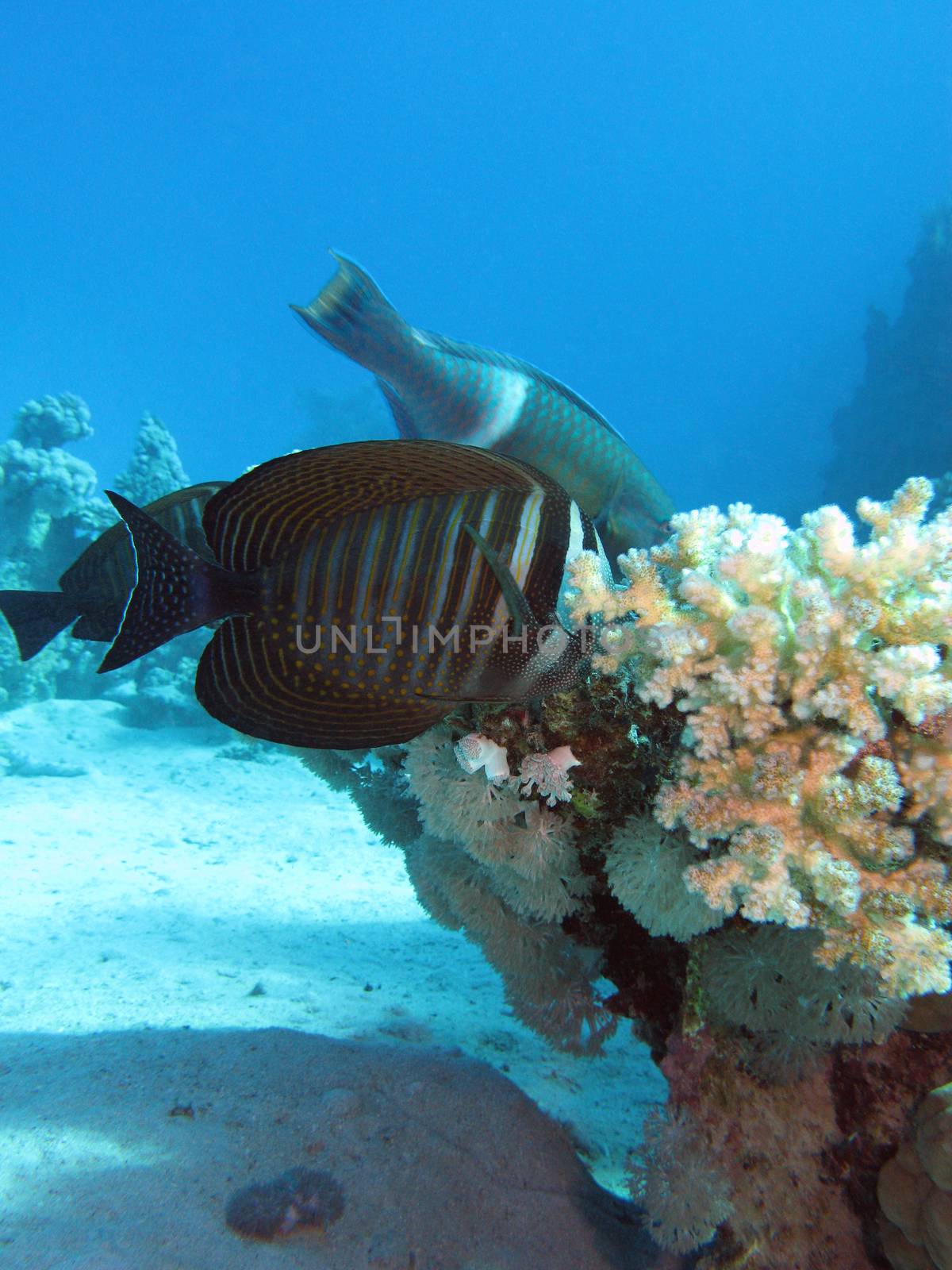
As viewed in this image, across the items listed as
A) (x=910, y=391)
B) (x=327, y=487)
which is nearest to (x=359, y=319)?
(x=327, y=487)

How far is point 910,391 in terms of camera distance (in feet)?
84.3

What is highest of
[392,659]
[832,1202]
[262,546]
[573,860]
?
[262,546]

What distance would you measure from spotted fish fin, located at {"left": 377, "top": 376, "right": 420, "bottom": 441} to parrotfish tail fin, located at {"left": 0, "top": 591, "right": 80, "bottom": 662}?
4.23 feet

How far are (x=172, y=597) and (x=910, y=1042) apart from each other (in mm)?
2619

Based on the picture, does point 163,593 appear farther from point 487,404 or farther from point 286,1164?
point 286,1164

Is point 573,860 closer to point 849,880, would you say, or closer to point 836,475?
point 849,880

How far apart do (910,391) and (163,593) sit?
104 ft

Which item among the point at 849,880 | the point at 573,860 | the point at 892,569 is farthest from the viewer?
the point at 573,860

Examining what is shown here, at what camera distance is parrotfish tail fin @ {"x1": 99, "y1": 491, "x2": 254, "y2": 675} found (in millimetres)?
1331

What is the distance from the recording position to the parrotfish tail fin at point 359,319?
2123mm

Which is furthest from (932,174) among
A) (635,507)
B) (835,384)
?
(635,507)

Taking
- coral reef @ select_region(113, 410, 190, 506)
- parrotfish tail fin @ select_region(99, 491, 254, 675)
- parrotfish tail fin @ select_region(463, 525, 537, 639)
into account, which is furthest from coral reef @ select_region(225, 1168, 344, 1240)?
coral reef @ select_region(113, 410, 190, 506)

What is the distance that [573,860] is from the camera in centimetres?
201

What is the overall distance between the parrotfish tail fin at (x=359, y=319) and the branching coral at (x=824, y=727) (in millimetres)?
1104
